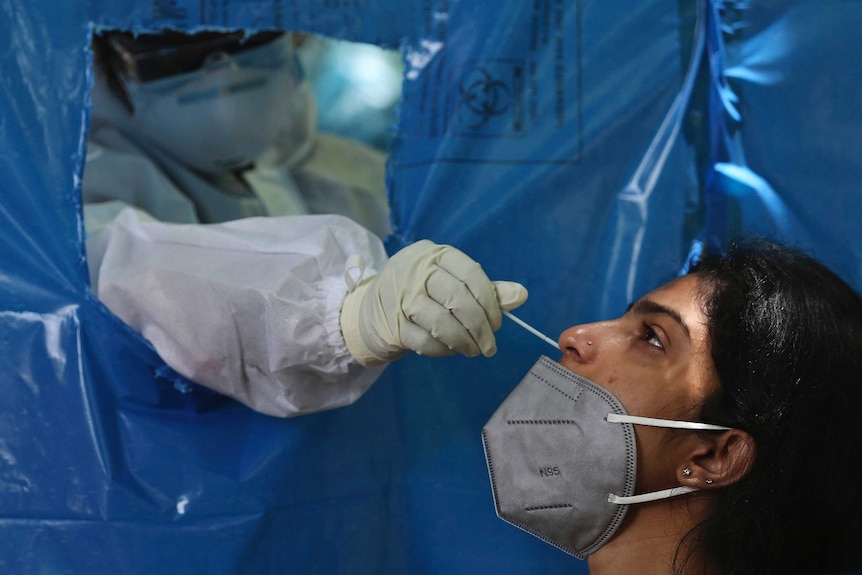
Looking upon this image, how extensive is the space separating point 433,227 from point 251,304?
1.33ft

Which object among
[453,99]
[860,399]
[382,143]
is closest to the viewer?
[860,399]

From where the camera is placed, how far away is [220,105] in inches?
76.1

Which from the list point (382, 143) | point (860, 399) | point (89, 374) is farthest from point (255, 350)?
point (382, 143)

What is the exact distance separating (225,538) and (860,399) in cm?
97

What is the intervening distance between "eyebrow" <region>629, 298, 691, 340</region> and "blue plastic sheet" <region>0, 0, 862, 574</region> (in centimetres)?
31

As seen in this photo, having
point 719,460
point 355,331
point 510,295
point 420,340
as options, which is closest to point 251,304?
point 355,331

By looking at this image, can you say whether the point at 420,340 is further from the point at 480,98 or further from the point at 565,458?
the point at 480,98

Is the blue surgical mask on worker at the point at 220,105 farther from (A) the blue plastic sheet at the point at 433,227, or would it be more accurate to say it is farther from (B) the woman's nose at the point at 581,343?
(B) the woman's nose at the point at 581,343

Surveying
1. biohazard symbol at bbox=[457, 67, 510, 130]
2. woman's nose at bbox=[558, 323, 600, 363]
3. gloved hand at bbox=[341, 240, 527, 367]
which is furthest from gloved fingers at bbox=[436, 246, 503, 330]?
biohazard symbol at bbox=[457, 67, 510, 130]

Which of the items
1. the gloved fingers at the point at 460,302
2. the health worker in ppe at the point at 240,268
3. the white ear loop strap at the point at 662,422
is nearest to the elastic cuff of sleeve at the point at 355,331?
the health worker in ppe at the point at 240,268

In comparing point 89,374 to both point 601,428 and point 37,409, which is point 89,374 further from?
point 601,428

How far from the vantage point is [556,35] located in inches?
62.3

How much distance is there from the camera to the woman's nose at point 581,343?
1207 millimetres

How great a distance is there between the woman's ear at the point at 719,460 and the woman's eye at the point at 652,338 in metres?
0.14
